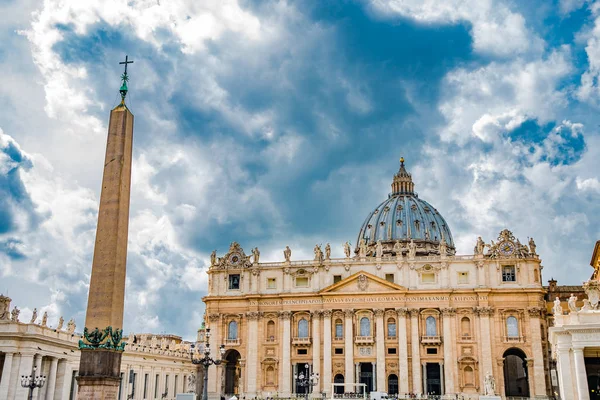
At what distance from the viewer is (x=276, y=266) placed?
7669 cm

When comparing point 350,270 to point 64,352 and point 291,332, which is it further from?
point 64,352

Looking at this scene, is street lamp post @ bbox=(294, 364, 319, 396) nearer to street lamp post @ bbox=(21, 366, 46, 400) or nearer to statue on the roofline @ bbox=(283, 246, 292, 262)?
statue on the roofline @ bbox=(283, 246, 292, 262)

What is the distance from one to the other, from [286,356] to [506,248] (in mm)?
26431

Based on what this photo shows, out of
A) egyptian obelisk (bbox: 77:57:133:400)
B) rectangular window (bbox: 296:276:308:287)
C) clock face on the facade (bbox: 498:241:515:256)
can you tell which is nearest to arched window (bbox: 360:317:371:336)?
rectangular window (bbox: 296:276:308:287)

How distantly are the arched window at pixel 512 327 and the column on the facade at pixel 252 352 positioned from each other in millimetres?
26972

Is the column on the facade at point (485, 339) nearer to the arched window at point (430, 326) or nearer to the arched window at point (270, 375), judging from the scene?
the arched window at point (430, 326)

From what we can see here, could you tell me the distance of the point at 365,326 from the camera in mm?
72812

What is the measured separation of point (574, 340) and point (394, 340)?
35.0 meters

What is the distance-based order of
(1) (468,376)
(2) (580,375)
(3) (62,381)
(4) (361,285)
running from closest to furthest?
(2) (580,375) < (3) (62,381) < (1) (468,376) < (4) (361,285)

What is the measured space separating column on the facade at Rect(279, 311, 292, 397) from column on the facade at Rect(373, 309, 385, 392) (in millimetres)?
9308

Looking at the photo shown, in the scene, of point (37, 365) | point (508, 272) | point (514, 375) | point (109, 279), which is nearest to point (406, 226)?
point (514, 375)

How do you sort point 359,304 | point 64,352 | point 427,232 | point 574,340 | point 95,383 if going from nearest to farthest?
1. point 95,383
2. point 574,340
3. point 64,352
4. point 359,304
5. point 427,232

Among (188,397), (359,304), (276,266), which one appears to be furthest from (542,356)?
(188,397)

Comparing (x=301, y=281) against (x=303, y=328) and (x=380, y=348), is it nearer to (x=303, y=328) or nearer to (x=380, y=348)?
(x=303, y=328)
